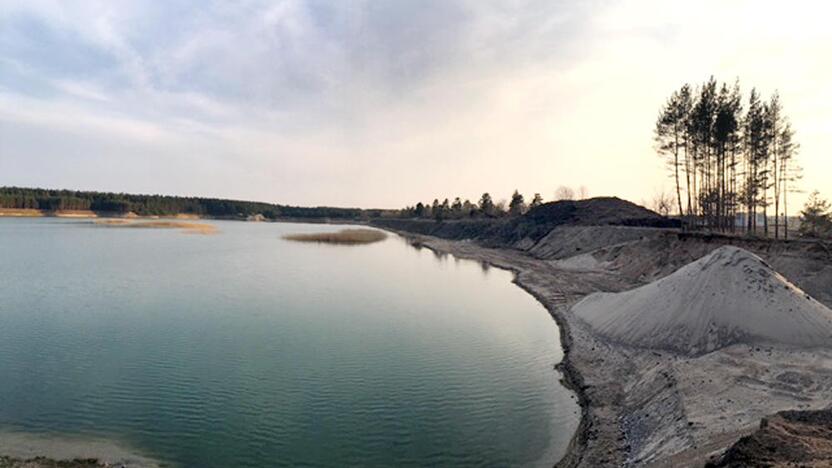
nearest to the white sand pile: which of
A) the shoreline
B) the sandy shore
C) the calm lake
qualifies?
the sandy shore

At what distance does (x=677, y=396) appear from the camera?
55.7 feet

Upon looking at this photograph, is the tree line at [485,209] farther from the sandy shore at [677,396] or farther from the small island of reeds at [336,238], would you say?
the sandy shore at [677,396]

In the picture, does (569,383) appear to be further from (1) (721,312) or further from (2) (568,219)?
(2) (568,219)

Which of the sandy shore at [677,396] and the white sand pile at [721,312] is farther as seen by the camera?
the white sand pile at [721,312]

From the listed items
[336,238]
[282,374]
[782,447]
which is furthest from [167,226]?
[782,447]

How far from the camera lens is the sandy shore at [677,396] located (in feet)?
46.3

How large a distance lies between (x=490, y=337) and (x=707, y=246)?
27860mm

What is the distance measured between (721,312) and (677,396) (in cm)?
970

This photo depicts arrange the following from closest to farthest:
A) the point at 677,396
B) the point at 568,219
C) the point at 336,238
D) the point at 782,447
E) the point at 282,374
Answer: the point at 782,447
the point at 677,396
the point at 282,374
the point at 568,219
the point at 336,238

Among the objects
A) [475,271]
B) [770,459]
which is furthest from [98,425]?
[475,271]

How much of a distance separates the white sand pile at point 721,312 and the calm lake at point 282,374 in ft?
17.3

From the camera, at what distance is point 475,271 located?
6538 centimetres

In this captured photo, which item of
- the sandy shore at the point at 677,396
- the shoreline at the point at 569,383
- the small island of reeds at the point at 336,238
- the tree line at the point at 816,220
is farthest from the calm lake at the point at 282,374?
the small island of reeds at the point at 336,238

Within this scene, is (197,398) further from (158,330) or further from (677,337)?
(677,337)
